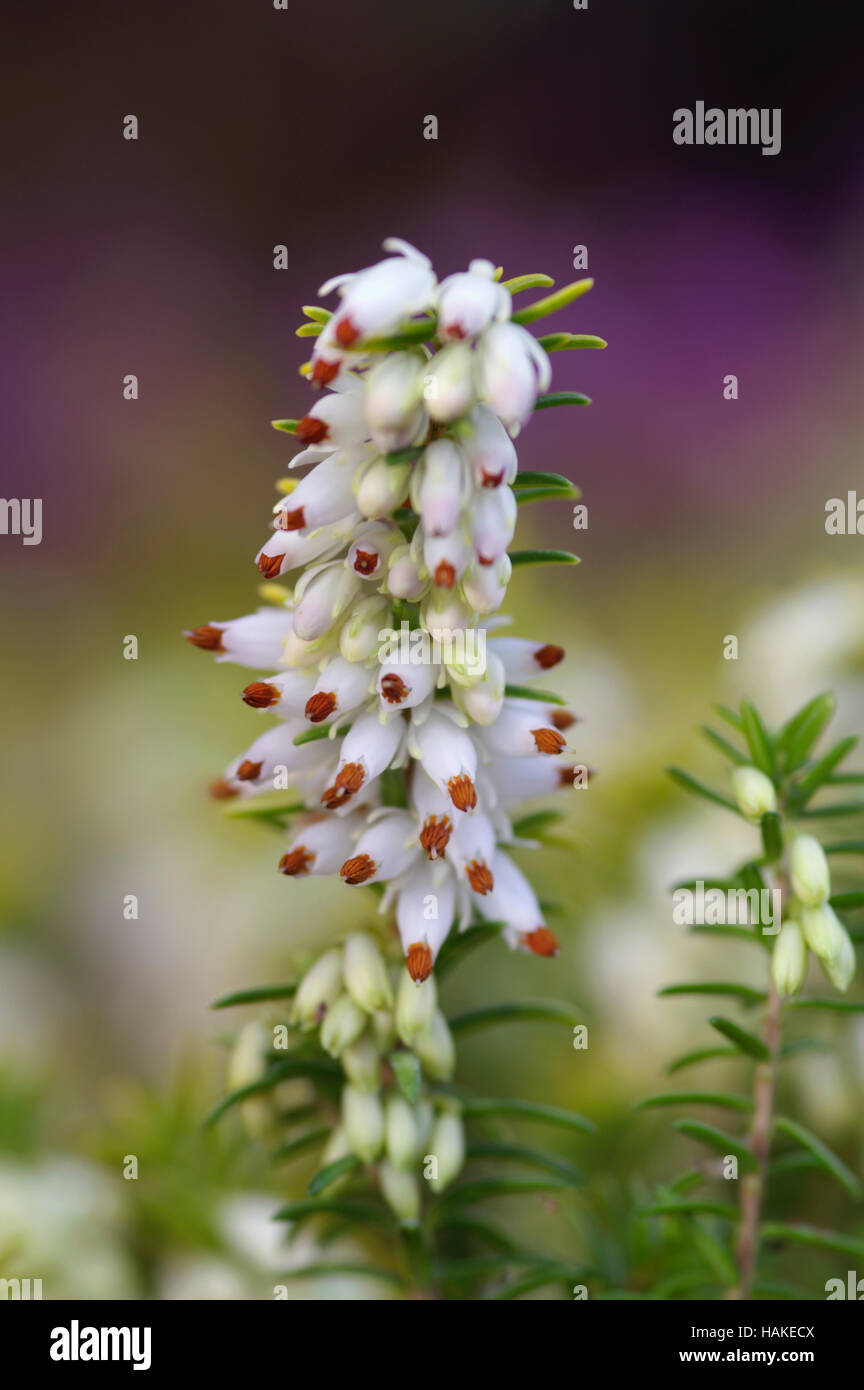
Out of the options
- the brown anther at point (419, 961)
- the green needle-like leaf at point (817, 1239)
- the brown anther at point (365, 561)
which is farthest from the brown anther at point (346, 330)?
the green needle-like leaf at point (817, 1239)

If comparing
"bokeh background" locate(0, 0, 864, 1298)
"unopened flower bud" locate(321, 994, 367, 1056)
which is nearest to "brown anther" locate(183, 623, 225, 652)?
→ "unopened flower bud" locate(321, 994, 367, 1056)

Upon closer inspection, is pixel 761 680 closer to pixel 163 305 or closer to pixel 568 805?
pixel 568 805

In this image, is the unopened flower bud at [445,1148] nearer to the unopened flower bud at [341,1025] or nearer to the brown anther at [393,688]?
the unopened flower bud at [341,1025]

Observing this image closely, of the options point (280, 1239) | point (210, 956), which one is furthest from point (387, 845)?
point (210, 956)

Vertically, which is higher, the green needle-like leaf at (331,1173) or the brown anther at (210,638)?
the brown anther at (210,638)

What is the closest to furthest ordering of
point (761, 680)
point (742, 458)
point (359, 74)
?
point (761, 680) → point (359, 74) → point (742, 458)

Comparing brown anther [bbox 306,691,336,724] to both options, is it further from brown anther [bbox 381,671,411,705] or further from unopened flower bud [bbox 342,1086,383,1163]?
unopened flower bud [bbox 342,1086,383,1163]
